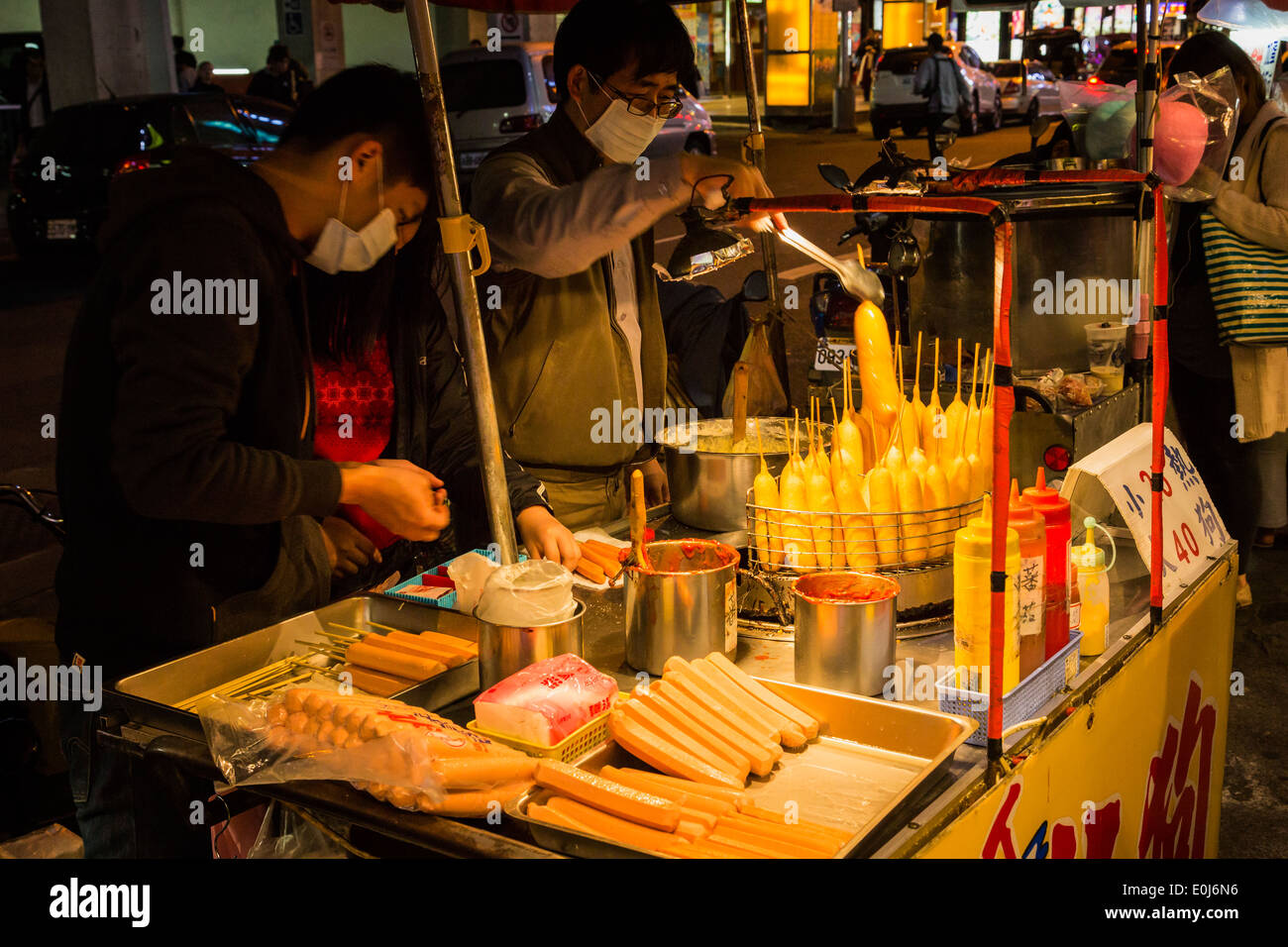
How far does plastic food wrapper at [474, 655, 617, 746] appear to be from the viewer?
2.00 meters

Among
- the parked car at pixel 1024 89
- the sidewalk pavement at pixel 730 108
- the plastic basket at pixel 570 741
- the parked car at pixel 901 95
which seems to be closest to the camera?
the plastic basket at pixel 570 741

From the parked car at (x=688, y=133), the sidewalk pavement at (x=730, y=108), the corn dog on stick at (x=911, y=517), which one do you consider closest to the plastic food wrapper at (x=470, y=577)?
the corn dog on stick at (x=911, y=517)

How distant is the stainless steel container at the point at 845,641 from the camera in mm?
2217

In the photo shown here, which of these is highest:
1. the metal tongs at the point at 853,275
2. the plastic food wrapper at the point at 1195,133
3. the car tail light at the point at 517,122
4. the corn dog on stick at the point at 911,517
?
the car tail light at the point at 517,122

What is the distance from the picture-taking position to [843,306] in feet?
18.6

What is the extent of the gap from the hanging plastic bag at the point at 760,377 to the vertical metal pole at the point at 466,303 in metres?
1.08

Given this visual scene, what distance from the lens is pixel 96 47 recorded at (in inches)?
702

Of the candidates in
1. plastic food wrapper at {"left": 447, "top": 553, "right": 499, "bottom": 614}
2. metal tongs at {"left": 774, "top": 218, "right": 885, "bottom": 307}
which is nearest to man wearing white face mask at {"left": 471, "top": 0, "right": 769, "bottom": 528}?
metal tongs at {"left": 774, "top": 218, "right": 885, "bottom": 307}

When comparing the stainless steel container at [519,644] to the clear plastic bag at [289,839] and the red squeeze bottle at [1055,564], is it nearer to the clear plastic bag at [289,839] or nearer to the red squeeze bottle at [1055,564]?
the clear plastic bag at [289,839]

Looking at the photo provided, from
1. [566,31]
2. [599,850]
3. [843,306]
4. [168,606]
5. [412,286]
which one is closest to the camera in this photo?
[599,850]
